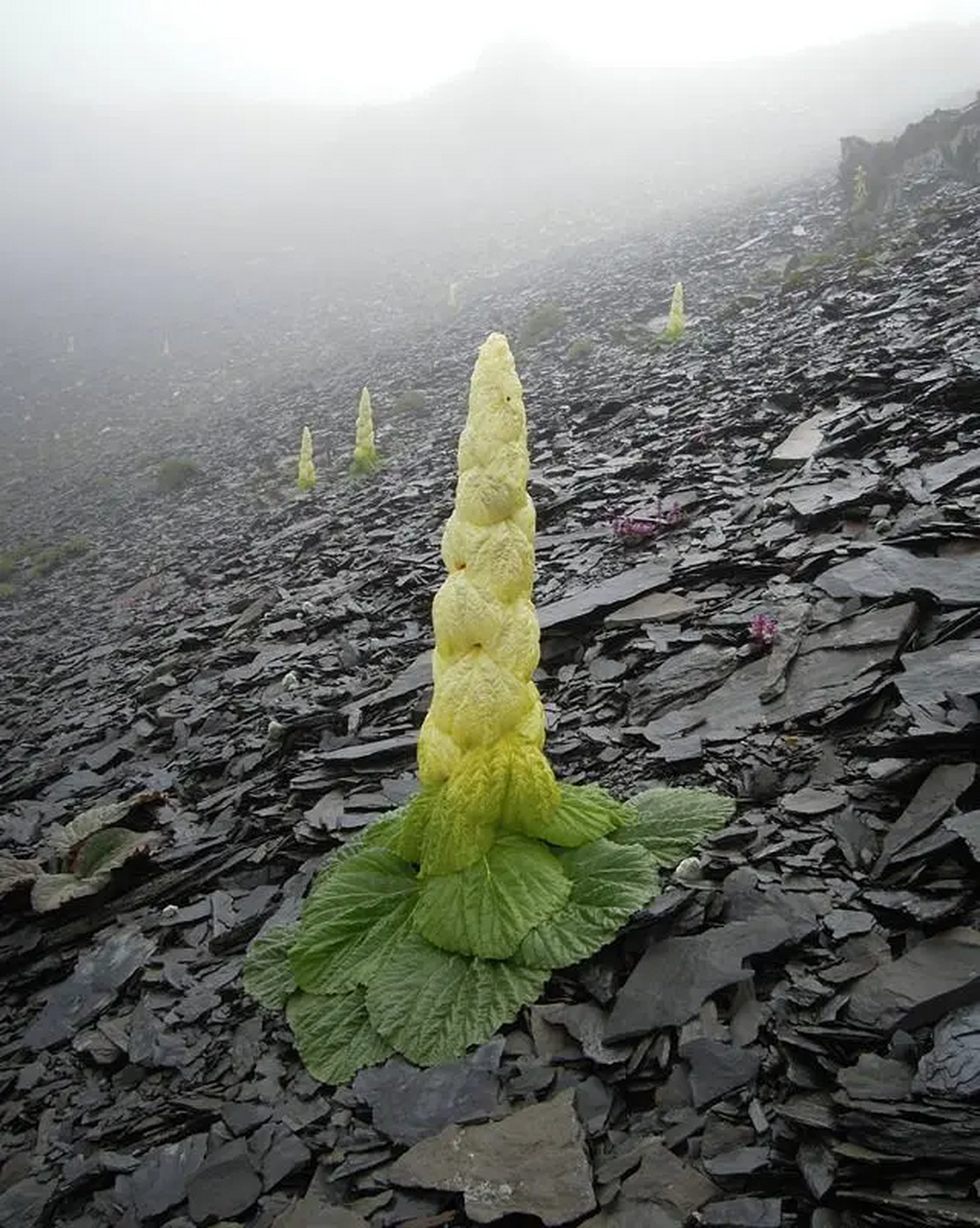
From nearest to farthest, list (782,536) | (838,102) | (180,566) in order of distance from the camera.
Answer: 1. (782,536)
2. (180,566)
3. (838,102)

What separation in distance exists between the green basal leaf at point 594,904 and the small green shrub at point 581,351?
1929 centimetres

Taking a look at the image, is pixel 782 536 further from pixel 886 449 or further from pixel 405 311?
pixel 405 311

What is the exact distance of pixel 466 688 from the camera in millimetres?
3969

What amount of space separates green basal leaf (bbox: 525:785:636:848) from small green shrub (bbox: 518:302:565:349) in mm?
24523

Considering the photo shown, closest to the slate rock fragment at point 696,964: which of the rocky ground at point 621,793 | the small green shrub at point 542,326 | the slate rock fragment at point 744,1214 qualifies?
the rocky ground at point 621,793

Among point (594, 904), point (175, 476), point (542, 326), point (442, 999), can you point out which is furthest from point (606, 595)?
point (542, 326)

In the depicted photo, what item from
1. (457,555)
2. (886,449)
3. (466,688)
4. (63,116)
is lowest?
(886,449)

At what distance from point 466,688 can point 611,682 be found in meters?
2.78

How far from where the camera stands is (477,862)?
13.0ft

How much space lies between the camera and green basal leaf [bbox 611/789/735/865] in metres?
4.16

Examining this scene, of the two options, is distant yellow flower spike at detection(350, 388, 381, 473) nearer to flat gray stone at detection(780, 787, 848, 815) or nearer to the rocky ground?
the rocky ground

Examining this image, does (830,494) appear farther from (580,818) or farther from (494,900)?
(494,900)

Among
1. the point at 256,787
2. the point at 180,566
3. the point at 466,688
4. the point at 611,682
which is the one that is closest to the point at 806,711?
the point at 611,682

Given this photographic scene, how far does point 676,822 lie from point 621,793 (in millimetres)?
887
